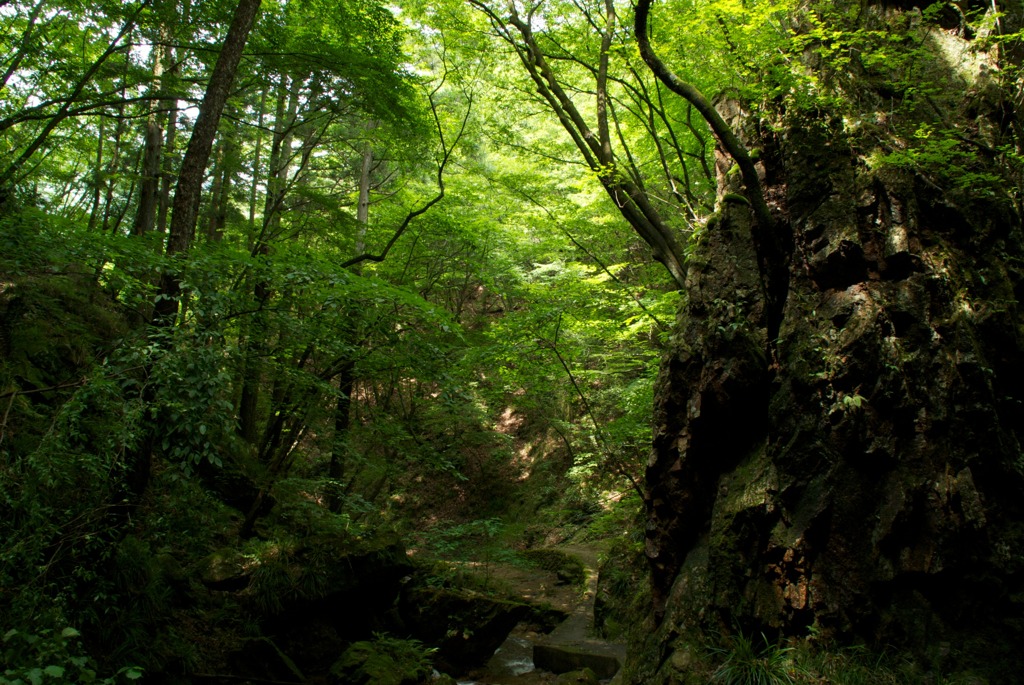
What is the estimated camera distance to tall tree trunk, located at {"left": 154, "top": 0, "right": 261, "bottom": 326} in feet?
20.3

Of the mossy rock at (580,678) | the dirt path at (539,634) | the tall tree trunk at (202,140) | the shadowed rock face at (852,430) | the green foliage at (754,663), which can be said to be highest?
the tall tree trunk at (202,140)

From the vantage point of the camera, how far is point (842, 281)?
18.1 ft

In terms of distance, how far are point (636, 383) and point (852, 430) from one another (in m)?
5.62

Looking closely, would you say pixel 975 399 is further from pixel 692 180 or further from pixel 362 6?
pixel 362 6

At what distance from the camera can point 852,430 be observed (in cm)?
503

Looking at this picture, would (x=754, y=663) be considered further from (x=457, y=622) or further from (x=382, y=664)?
(x=457, y=622)

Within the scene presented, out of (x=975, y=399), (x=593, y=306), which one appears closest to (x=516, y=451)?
(x=593, y=306)

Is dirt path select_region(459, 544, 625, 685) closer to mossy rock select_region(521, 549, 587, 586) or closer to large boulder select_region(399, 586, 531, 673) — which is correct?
mossy rock select_region(521, 549, 587, 586)

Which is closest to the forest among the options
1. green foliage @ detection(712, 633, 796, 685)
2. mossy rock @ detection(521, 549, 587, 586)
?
green foliage @ detection(712, 633, 796, 685)

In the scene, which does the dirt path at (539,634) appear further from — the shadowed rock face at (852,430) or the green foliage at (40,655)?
the green foliage at (40,655)

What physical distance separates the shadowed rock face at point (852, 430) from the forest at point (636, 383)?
3cm

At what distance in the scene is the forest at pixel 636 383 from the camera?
4.66 metres

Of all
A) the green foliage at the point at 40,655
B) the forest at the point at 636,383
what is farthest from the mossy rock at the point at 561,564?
the green foliage at the point at 40,655

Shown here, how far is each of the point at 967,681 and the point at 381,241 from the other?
10429 millimetres
